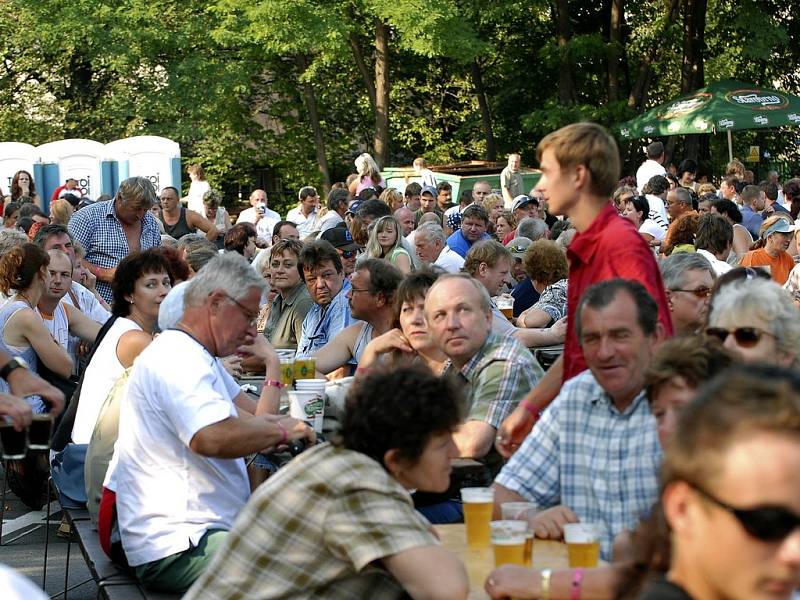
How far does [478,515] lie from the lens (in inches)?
139

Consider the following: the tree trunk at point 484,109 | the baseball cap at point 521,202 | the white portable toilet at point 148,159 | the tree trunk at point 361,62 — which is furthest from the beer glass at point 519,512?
the tree trunk at point 484,109

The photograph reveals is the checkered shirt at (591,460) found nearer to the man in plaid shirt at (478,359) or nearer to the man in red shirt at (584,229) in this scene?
the man in red shirt at (584,229)

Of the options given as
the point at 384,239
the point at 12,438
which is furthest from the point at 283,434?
the point at 384,239

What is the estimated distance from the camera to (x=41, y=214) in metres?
13.2

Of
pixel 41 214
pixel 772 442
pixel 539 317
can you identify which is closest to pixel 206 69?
pixel 41 214

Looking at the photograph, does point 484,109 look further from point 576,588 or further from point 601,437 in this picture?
point 576,588

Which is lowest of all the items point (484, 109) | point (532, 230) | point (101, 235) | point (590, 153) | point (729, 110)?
point (532, 230)

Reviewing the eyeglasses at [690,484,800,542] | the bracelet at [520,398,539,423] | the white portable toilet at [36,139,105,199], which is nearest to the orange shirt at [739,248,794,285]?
the bracelet at [520,398,539,423]

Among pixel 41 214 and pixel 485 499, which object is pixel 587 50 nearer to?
pixel 41 214

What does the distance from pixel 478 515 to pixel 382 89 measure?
2431 centimetres

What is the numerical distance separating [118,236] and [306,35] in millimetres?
15753

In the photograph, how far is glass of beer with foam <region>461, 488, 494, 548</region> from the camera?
3508 millimetres

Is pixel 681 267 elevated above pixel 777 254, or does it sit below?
above

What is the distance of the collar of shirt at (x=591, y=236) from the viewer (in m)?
4.32
